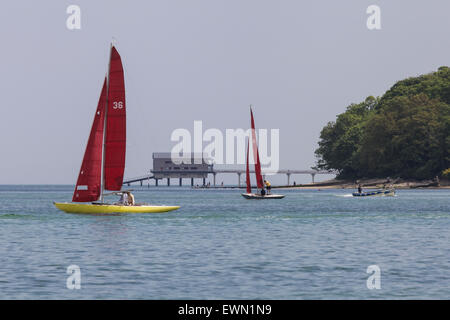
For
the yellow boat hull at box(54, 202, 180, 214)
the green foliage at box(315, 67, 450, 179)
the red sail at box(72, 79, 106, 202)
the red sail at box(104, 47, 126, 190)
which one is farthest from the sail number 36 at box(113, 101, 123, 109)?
the green foliage at box(315, 67, 450, 179)

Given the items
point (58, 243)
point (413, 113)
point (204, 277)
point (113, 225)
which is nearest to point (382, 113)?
point (413, 113)

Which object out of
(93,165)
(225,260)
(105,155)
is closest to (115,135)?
(105,155)

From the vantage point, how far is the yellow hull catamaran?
206 ft

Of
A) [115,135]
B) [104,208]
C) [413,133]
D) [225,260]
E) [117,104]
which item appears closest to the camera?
[225,260]

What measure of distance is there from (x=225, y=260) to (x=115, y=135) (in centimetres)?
3093

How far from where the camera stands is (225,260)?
3394cm

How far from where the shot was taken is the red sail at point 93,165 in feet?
207

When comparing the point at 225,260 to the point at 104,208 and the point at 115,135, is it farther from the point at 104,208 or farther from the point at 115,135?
the point at 115,135

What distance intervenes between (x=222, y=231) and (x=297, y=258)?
56.0 feet

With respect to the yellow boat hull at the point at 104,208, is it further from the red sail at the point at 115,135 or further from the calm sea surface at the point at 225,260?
the calm sea surface at the point at 225,260

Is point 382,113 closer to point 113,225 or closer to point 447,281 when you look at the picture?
point 113,225

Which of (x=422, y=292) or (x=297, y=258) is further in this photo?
(x=297, y=258)

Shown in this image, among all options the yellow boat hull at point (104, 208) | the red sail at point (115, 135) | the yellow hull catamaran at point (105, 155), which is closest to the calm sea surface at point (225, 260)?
the yellow boat hull at point (104, 208)
